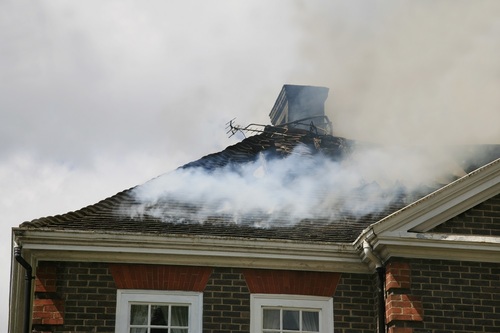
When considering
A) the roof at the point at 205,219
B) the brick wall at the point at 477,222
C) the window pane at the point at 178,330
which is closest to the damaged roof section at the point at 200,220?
the roof at the point at 205,219

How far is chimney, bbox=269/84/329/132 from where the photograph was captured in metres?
22.0

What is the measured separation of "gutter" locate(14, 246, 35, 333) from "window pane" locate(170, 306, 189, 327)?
202 cm

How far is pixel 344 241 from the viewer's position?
15.8 metres

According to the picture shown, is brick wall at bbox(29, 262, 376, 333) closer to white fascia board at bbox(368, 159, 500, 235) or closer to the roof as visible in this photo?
the roof

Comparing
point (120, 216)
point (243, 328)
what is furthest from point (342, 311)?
point (120, 216)

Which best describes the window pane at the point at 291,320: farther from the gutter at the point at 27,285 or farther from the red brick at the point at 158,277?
the gutter at the point at 27,285

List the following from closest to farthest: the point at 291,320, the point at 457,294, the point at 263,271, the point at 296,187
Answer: the point at 457,294
the point at 291,320
the point at 263,271
the point at 296,187

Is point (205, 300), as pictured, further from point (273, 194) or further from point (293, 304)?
point (273, 194)

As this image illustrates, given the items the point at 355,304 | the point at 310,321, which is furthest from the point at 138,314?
the point at 355,304

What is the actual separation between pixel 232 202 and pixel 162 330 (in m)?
2.59

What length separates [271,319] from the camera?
15422 millimetres

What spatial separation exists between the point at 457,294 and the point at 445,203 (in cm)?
131

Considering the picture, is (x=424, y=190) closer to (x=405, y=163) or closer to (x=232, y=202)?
(x=405, y=163)

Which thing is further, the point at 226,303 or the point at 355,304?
the point at 355,304
